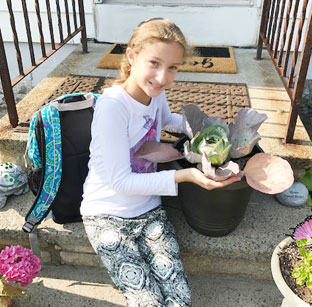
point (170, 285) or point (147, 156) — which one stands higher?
point (147, 156)

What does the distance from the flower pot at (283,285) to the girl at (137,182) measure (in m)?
0.36

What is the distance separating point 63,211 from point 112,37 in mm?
2242

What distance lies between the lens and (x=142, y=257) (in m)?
1.59

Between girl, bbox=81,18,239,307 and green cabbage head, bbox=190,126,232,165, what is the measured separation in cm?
9

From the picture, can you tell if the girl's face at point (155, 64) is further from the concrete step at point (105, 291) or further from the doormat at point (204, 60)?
the doormat at point (204, 60)

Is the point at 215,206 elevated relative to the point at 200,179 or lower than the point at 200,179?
lower

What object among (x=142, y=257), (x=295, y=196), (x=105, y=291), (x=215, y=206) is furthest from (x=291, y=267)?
(x=105, y=291)

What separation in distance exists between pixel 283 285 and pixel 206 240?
0.42m

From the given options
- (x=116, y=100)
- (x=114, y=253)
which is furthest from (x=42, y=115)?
(x=114, y=253)

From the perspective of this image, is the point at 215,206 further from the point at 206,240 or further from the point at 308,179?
the point at 308,179

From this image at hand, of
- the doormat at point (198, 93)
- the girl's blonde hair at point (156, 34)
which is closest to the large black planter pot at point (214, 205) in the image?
the girl's blonde hair at point (156, 34)

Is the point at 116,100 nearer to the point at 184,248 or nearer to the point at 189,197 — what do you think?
the point at 189,197

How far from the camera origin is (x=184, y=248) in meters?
1.78

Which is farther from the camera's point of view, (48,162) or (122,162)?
(48,162)
